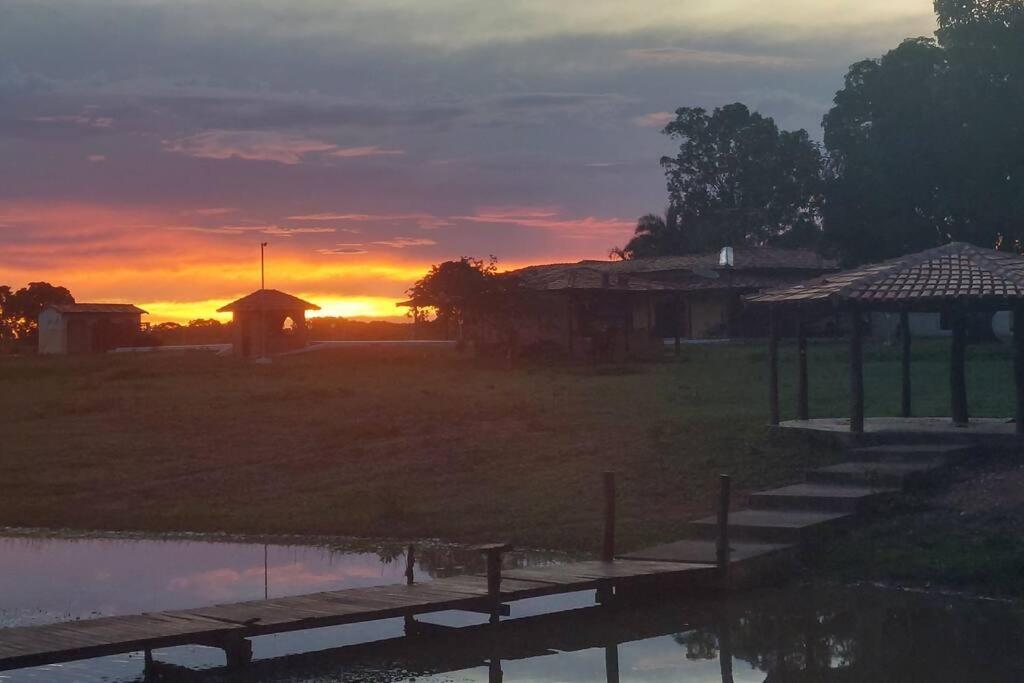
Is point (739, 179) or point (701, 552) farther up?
point (739, 179)

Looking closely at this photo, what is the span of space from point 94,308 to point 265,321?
10085 millimetres

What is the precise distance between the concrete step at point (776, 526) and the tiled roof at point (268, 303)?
4144cm

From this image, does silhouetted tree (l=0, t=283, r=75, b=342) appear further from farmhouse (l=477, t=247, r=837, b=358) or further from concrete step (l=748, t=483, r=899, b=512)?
concrete step (l=748, t=483, r=899, b=512)

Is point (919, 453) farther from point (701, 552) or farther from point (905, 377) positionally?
point (701, 552)

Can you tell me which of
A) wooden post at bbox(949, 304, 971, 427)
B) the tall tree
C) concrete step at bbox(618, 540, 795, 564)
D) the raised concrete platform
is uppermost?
the tall tree

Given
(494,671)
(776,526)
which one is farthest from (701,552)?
(494,671)

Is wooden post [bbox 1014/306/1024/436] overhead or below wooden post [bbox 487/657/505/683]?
overhead

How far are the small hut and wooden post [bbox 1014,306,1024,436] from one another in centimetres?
3859

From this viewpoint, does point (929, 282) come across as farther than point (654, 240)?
No

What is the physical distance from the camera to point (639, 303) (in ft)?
178

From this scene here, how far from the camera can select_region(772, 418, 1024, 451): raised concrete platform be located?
18000mm

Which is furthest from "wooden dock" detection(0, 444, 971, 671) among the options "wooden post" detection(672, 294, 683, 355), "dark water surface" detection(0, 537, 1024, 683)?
"wooden post" detection(672, 294, 683, 355)

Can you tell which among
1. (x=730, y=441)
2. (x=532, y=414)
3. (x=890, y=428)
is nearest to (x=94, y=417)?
(x=532, y=414)

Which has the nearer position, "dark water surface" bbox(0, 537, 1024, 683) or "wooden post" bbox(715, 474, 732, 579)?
"dark water surface" bbox(0, 537, 1024, 683)
